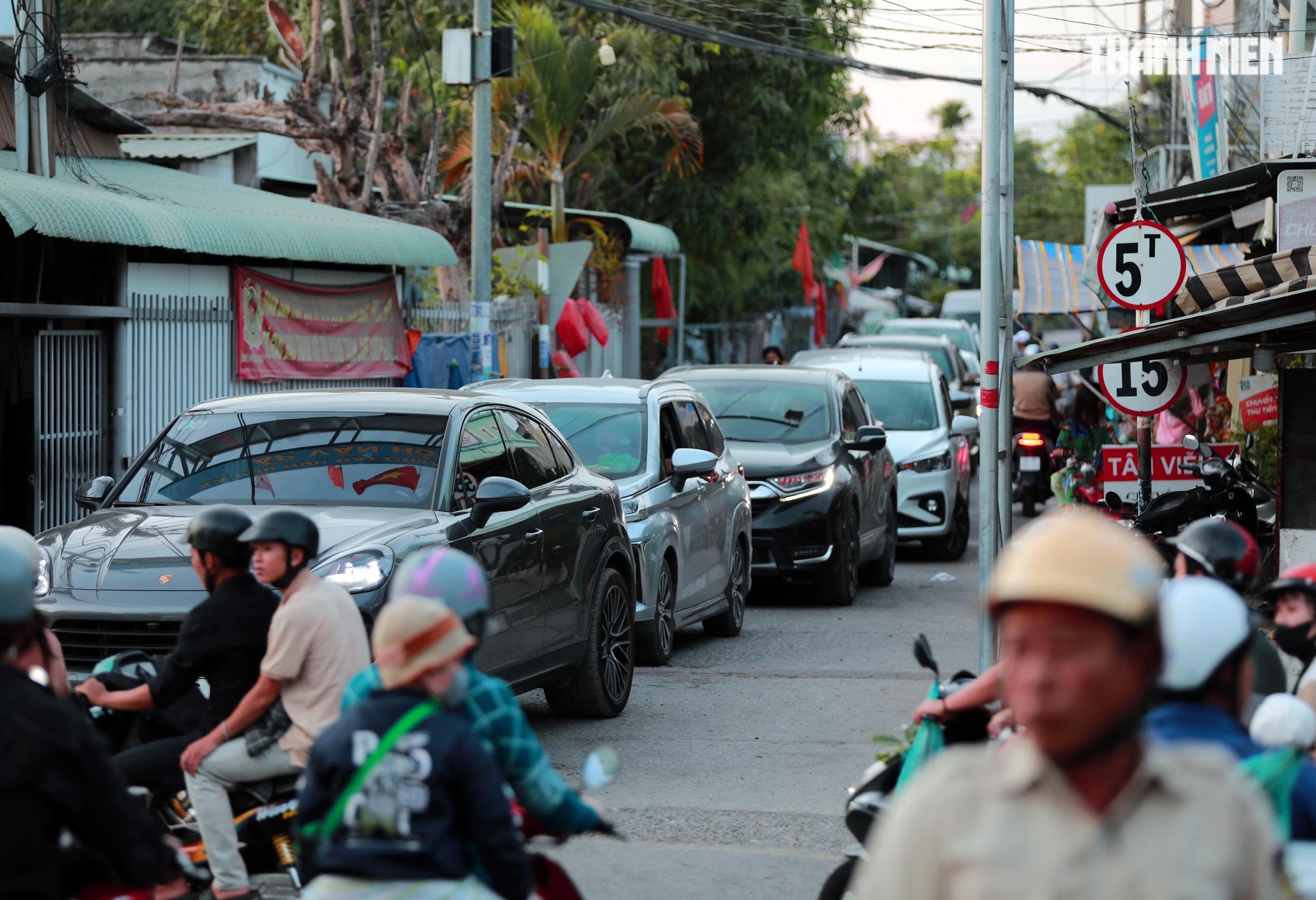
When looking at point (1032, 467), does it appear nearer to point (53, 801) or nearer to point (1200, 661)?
point (1200, 661)

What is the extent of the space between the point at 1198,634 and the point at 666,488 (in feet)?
26.8

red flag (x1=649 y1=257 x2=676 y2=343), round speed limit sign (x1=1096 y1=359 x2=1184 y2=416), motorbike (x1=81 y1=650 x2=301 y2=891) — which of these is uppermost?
red flag (x1=649 y1=257 x2=676 y2=343)

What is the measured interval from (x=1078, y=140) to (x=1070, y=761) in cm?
7840

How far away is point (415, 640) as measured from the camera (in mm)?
3416

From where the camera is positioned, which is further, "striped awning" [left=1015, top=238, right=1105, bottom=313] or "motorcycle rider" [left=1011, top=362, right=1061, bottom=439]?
"striped awning" [left=1015, top=238, right=1105, bottom=313]

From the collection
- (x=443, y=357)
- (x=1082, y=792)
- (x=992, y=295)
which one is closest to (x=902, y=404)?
(x=443, y=357)

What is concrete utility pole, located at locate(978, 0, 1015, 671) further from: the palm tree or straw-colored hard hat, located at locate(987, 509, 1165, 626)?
the palm tree

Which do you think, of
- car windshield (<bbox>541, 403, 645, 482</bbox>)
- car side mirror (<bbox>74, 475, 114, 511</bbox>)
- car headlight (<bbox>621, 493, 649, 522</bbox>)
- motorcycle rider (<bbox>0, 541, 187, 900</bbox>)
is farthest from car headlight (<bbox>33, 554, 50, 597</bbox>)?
car windshield (<bbox>541, 403, 645, 482</bbox>)

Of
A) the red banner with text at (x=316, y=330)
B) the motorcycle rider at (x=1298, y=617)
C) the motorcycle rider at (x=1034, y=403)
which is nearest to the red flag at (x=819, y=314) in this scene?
the motorcycle rider at (x=1034, y=403)

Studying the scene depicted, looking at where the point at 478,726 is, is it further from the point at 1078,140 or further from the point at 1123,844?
the point at 1078,140

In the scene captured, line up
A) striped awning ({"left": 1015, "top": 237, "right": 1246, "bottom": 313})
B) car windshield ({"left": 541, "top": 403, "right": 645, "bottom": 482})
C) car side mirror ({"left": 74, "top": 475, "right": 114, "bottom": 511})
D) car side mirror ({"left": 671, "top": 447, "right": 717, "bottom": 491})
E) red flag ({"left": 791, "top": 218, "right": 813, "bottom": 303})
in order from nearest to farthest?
1. car side mirror ({"left": 74, "top": 475, "right": 114, "bottom": 511})
2. car side mirror ({"left": 671, "top": 447, "right": 717, "bottom": 491})
3. car windshield ({"left": 541, "top": 403, "right": 645, "bottom": 482})
4. striped awning ({"left": 1015, "top": 237, "right": 1246, "bottom": 313})
5. red flag ({"left": 791, "top": 218, "right": 813, "bottom": 303})

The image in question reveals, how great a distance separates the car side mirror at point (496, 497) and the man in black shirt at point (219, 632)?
229cm

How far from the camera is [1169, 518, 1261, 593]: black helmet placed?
154 inches

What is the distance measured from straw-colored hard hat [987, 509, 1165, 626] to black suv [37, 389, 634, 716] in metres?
5.01
